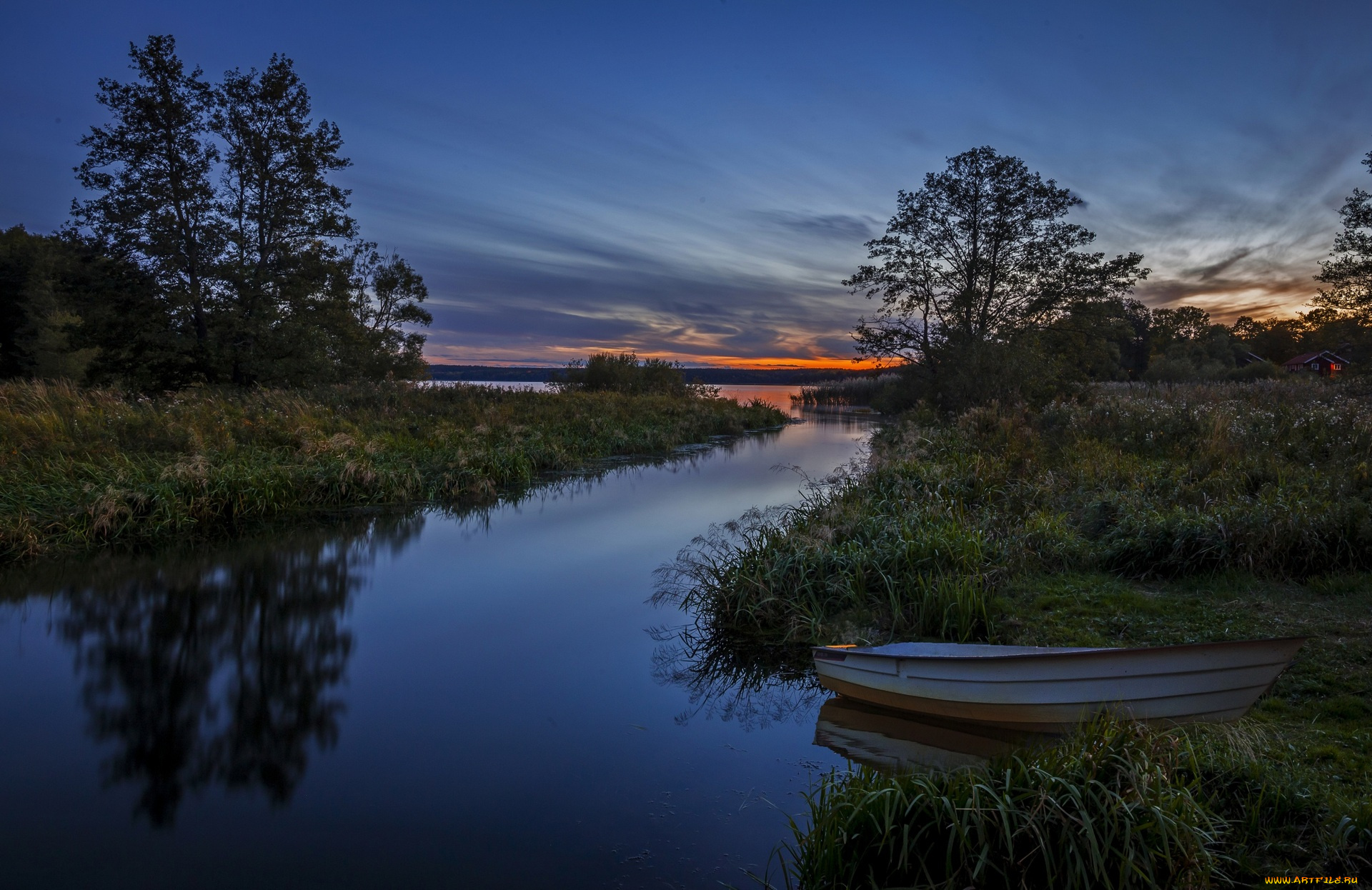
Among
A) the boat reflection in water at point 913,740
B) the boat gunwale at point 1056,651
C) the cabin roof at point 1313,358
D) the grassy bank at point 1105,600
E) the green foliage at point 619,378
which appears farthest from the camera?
the cabin roof at point 1313,358

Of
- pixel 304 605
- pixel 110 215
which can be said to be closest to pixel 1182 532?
pixel 304 605

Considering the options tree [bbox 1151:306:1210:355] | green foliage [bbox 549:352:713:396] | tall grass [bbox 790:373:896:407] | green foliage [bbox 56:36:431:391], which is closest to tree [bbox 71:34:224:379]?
green foliage [bbox 56:36:431:391]

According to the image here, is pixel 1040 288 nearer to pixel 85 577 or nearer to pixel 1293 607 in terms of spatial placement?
pixel 1293 607

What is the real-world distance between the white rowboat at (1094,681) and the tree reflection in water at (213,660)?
4282 mm

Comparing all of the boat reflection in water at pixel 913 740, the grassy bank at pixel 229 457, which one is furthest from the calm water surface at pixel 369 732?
the grassy bank at pixel 229 457

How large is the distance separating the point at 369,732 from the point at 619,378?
29.8 meters

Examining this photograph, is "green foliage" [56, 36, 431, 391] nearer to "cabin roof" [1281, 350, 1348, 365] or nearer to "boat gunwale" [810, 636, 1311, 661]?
"boat gunwale" [810, 636, 1311, 661]

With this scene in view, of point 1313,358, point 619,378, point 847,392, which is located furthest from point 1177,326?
point 619,378

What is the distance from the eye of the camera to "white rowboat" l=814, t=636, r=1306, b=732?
3736mm

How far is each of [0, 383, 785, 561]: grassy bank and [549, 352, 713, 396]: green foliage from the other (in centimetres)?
1381

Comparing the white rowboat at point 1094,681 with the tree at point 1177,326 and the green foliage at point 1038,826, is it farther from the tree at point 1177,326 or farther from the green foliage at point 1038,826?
the tree at point 1177,326

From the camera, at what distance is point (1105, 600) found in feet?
20.2

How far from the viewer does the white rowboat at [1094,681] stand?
12.3 ft

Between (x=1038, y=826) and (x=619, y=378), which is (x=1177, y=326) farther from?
(x=1038, y=826)
